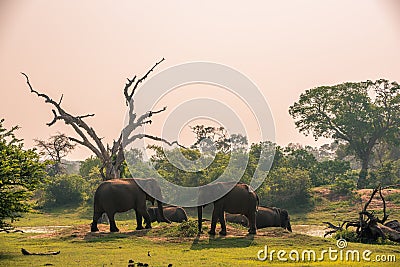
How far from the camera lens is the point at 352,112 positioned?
56.8 meters

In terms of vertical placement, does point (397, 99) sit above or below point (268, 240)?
above

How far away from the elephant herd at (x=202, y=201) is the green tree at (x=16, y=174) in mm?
5710

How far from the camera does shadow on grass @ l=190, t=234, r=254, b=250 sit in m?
19.2

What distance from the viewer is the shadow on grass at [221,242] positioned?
1916cm

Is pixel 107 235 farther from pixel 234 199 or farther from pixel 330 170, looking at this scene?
pixel 330 170

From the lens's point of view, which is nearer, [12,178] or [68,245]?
[12,178]

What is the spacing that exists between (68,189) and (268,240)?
28472mm

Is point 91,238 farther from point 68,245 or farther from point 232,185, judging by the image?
point 232,185

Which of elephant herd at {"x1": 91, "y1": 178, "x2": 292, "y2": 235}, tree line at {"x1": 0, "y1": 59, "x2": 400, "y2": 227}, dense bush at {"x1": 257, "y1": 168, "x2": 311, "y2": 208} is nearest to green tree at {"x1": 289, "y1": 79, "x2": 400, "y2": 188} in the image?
tree line at {"x1": 0, "y1": 59, "x2": 400, "y2": 227}

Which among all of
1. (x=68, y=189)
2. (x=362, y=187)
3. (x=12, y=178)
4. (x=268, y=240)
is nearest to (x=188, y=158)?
(x=68, y=189)

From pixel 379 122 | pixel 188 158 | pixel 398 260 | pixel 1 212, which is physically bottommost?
pixel 398 260

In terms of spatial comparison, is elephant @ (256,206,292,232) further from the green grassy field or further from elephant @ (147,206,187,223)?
elephant @ (147,206,187,223)

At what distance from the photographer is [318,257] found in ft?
54.0

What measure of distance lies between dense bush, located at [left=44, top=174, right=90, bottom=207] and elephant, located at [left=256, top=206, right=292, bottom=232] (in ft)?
69.3
